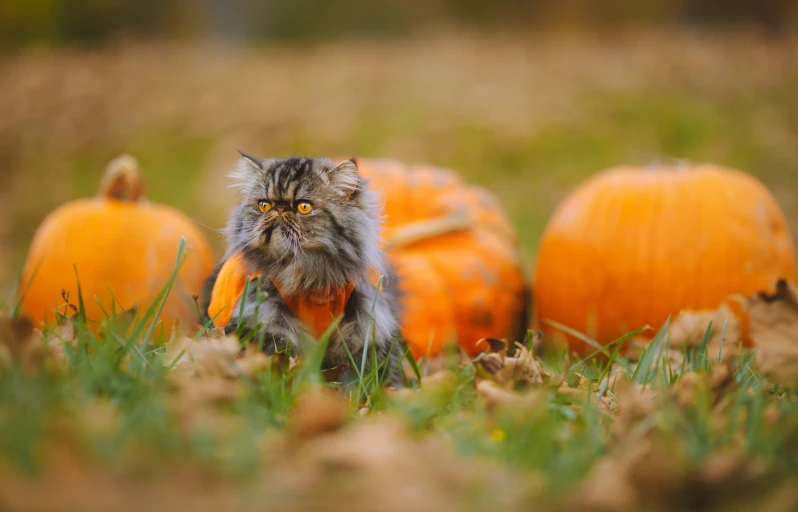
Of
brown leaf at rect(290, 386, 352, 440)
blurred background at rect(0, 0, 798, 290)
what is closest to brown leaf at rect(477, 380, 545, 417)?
brown leaf at rect(290, 386, 352, 440)

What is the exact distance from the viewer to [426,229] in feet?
9.78

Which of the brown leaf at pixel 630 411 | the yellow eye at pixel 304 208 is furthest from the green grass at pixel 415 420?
the yellow eye at pixel 304 208

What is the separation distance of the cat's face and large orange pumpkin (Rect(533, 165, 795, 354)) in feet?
4.06

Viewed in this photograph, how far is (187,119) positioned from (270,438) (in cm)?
676

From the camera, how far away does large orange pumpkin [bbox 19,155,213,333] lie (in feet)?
8.92

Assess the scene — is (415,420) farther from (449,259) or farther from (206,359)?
(449,259)

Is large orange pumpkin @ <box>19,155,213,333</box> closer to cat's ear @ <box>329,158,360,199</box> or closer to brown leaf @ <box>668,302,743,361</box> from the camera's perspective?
cat's ear @ <box>329,158,360,199</box>

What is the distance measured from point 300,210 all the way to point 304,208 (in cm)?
1

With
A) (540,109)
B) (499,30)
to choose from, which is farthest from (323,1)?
(540,109)

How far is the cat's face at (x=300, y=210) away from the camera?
5.93 feet

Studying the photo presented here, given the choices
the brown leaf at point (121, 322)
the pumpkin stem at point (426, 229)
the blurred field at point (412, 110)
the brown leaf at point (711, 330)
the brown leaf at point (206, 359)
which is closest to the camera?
the brown leaf at point (206, 359)

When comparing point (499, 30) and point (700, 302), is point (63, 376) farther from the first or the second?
point (499, 30)

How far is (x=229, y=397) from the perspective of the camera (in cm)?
120

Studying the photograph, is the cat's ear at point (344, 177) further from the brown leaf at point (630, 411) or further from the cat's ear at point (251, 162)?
the brown leaf at point (630, 411)
